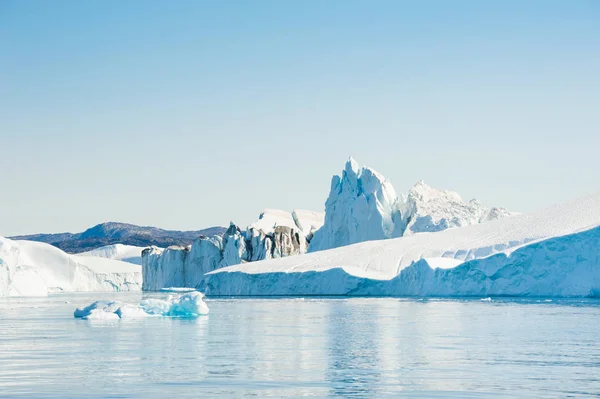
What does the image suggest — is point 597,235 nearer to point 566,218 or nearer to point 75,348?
point 566,218

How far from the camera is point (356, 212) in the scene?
51062 mm

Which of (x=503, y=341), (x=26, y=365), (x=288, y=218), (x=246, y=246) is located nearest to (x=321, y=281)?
(x=246, y=246)

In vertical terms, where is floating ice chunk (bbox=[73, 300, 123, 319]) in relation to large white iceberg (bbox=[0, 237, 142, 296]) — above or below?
below

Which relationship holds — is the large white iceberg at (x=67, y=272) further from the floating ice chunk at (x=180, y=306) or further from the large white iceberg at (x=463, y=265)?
the floating ice chunk at (x=180, y=306)

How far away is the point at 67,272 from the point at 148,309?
154 feet

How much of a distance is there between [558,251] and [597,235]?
4.90 ft

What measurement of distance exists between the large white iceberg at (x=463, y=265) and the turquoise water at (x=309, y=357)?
10729 millimetres

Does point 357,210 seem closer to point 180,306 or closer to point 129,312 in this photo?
point 180,306

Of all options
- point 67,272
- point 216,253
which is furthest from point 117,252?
point 216,253

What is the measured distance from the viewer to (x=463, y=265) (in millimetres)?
33281

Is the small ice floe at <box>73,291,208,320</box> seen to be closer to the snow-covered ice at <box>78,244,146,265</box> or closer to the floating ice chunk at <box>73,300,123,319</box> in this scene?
the floating ice chunk at <box>73,300,123,319</box>

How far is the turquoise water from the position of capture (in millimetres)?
9297

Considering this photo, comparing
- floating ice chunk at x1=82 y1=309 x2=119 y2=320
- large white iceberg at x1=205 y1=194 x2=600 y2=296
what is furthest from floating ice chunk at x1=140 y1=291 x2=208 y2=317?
large white iceberg at x1=205 y1=194 x2=600 y2=296

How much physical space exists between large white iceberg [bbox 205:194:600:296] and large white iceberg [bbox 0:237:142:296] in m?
10.8
